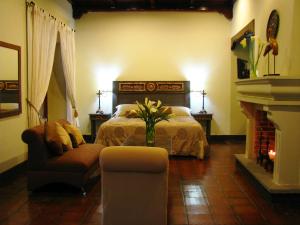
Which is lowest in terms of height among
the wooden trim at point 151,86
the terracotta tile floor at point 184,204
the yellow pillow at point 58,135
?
the terracotta tile floor at point 184,204

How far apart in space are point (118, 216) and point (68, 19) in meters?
5.38

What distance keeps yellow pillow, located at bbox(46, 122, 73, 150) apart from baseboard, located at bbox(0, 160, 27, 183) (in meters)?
Answer: 0.95

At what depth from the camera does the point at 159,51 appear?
733 centimetres

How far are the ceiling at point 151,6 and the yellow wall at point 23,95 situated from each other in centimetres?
278

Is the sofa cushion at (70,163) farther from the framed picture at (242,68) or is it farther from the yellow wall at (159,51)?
the framed picture at (242,68)

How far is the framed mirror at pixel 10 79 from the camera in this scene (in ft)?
13.4

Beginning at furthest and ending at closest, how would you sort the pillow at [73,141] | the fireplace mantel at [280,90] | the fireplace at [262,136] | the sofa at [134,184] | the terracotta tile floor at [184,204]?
the fireplace at [262,136] < the pillow at [73,141] < the fireplace mantel at [280,90] < the terracotta tile floor at [184,204] < the sofa at [134,184]

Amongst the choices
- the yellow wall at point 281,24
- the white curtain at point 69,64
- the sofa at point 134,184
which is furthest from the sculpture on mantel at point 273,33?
the white curtain at point 69,64

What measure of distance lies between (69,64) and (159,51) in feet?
7.09

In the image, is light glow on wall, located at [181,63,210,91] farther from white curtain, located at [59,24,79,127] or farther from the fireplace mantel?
the fireplace mantel

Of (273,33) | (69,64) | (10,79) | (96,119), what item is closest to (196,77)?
(96,119)

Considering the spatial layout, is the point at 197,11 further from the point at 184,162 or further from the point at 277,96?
the point at 277,96

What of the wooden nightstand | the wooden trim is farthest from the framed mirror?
the wooden nightstand

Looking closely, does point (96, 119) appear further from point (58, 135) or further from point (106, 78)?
point (58, 135)
